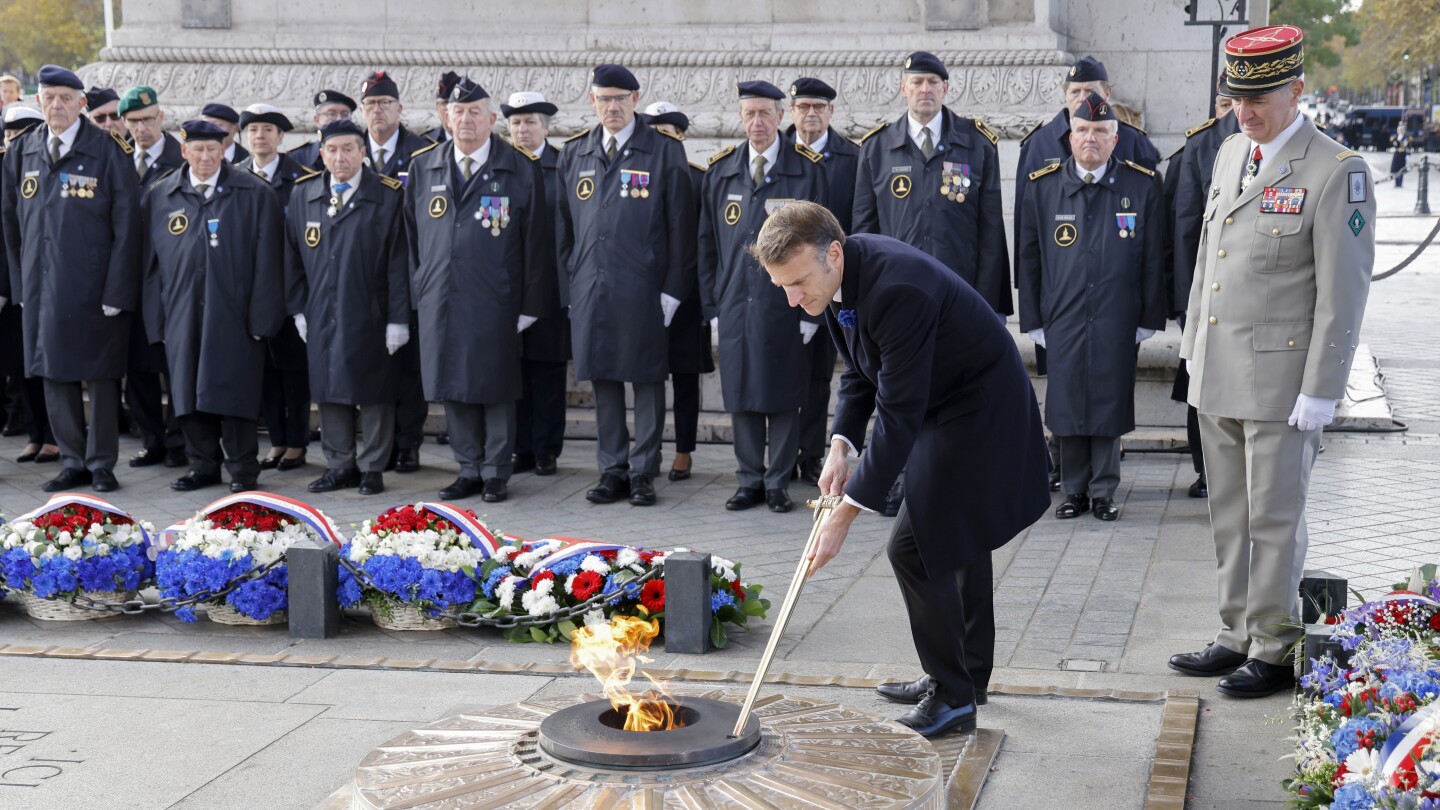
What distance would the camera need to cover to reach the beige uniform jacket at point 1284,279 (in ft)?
15.8

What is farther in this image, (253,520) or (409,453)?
(409,453)

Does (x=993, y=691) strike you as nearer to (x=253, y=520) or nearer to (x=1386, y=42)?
(x=253, y=520)

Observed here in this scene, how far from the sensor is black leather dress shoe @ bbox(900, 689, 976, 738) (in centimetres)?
458

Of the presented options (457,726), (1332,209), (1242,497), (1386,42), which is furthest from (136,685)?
(1386,42)

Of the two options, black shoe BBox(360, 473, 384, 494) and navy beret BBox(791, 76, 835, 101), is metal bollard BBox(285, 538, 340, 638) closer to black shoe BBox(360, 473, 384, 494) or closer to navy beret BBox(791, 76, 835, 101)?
black shoe BBox(360, 473, 384, 494)

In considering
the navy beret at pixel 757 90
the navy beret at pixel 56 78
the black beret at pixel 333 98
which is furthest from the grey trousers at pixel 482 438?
the navy beret at pixel 56 78

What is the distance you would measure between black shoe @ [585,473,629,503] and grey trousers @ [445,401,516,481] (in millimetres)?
490

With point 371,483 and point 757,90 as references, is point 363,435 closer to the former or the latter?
point 371,483

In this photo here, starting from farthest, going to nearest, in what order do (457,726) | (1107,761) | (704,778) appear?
1. (1107,761)
2. (457,726)
3. (704,778)

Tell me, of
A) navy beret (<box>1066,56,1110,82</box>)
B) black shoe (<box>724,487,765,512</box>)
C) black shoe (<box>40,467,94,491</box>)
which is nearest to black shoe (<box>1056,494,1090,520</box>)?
black shoe (<box>724,487,765,512</box>)

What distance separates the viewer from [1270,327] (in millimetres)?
4969

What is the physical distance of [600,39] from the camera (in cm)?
1138

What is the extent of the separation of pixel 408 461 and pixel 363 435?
623 millimetres

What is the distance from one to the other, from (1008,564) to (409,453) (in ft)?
13.0
